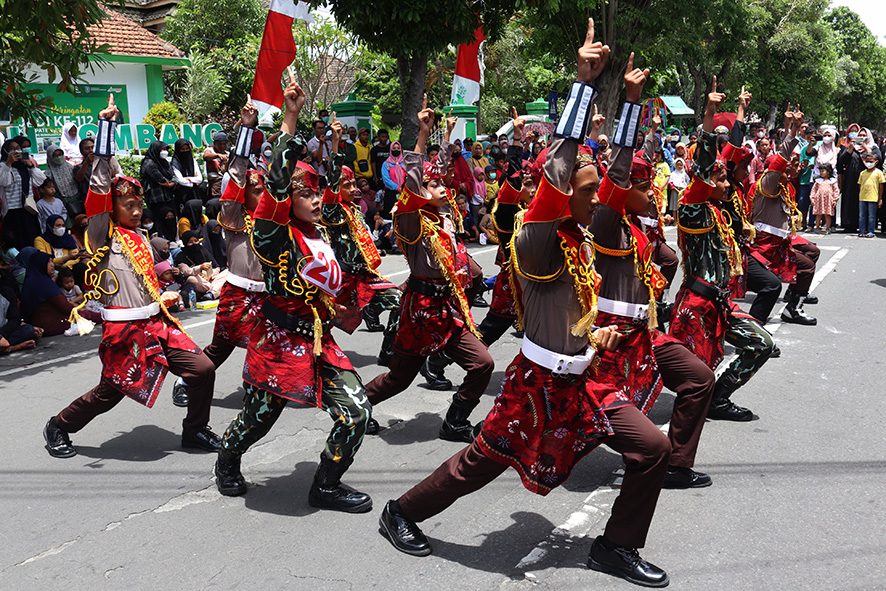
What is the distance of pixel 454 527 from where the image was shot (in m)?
4.23

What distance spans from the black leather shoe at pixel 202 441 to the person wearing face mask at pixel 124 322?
9 centimetres

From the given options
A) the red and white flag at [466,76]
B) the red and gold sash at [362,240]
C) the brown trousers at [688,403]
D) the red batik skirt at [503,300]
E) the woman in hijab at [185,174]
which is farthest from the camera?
the red and white flag at [466,76]

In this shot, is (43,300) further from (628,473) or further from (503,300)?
(628,473)

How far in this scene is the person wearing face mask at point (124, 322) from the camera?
5.07 meters

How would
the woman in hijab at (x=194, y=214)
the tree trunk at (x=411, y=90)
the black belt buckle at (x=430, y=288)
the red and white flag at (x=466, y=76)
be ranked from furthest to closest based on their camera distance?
the red and white flag at (x=466, y=76)
the tree trunk at (x=411, y=90)
the woman in hijab at (x=194, y=214)
the black belt buckle at (x=430, y=288)

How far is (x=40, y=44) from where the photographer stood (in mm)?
7305

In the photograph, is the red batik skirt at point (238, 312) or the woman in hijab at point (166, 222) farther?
the woman in hijab at point (166, 222)

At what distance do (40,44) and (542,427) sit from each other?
6.23 m

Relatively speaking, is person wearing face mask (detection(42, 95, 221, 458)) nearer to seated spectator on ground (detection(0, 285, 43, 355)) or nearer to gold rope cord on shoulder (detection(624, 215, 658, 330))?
gold rope cord on shoulder (detection(624, 215, 658, 330))

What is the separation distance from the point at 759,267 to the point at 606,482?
13.5 feet

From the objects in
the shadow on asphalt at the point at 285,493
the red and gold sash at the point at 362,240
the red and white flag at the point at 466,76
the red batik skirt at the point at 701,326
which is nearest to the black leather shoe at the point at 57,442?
the shadow on asphalt at the point at 285,493

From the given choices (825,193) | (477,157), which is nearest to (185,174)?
(477,157)

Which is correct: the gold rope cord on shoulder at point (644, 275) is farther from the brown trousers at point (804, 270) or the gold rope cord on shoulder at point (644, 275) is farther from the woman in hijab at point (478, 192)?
the woman in hijab at point (478, 192)

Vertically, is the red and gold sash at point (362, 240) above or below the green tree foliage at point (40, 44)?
below
